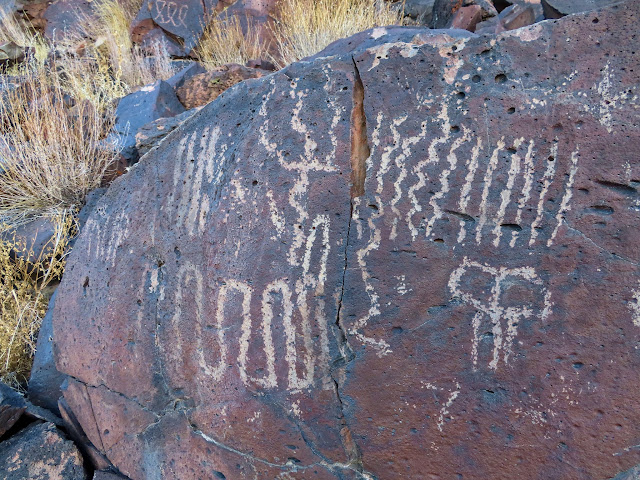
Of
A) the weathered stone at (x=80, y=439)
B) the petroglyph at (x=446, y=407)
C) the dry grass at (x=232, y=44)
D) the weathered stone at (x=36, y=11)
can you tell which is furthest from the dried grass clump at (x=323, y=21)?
the weathered stone at (x=36, y=11)

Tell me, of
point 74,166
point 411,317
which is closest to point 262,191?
point 411,317

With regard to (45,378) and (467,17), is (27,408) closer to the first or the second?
(45,378)

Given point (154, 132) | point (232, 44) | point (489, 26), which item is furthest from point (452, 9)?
point (154, 132)

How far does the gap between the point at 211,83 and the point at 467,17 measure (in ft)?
6.57

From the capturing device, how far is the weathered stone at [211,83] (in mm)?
3926

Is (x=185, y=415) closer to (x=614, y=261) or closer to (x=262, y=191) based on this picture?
(x=262, y=191)

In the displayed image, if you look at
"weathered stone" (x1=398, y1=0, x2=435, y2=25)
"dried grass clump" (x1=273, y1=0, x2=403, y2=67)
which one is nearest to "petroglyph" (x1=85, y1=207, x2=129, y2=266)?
"dried grass clump" (x1=273, y1=0, x2=403, y2=67)

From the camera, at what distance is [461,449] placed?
1.34 m

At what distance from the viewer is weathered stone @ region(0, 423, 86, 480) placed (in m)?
1.97

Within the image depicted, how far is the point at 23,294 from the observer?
3045mm

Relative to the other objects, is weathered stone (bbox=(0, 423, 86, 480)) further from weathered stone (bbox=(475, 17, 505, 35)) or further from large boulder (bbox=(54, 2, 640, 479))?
weathered stone (bbox=(475, 17, 505, 35))

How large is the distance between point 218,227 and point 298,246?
0.29 meters

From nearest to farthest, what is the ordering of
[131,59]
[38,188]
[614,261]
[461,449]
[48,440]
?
[614,261]
[461,449]
[48,440]
[38,188]
[131,59]

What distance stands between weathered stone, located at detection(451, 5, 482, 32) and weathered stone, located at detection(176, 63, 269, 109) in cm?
149
